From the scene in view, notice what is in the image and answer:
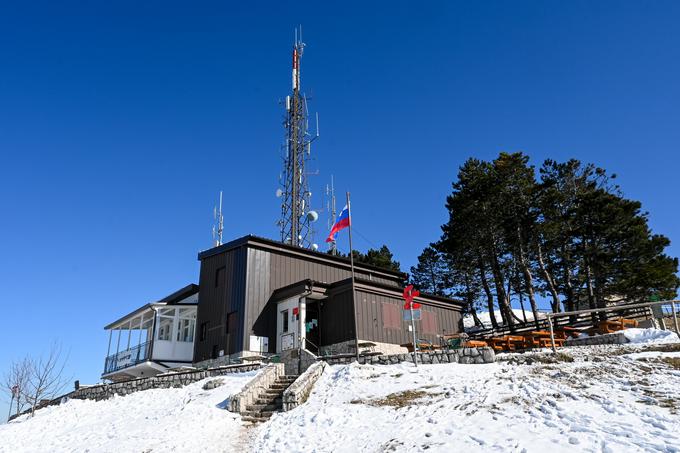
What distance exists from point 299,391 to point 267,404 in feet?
4.65

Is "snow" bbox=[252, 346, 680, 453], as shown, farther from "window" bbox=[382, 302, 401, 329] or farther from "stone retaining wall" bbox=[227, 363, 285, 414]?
"window" bbox=[382, 302, 401, 329]

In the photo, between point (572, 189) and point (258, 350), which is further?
point (572, 189)

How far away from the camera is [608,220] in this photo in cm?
3328

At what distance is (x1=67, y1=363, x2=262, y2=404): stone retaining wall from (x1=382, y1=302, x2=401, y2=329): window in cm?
806

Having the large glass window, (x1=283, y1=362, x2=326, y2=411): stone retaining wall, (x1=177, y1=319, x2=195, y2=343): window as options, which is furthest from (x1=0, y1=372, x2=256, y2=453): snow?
(x1=177, y1=319, x2=195, y2=343): window

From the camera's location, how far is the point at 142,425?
1598 centimetres

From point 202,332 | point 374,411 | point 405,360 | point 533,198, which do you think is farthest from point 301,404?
point 533,198

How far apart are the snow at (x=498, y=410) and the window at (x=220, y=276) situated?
1401 centimetres

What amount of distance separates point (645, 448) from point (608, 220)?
2829 cm

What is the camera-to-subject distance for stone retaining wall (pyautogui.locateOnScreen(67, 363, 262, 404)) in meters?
20.0

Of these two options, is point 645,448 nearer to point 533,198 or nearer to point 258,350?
point 258,350

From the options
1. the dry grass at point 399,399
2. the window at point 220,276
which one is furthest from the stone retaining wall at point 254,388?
the window at point 220,276

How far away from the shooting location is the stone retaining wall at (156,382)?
65.6 feet

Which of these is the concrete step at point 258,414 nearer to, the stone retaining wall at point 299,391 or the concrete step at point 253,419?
the concrete step at point 253,419
